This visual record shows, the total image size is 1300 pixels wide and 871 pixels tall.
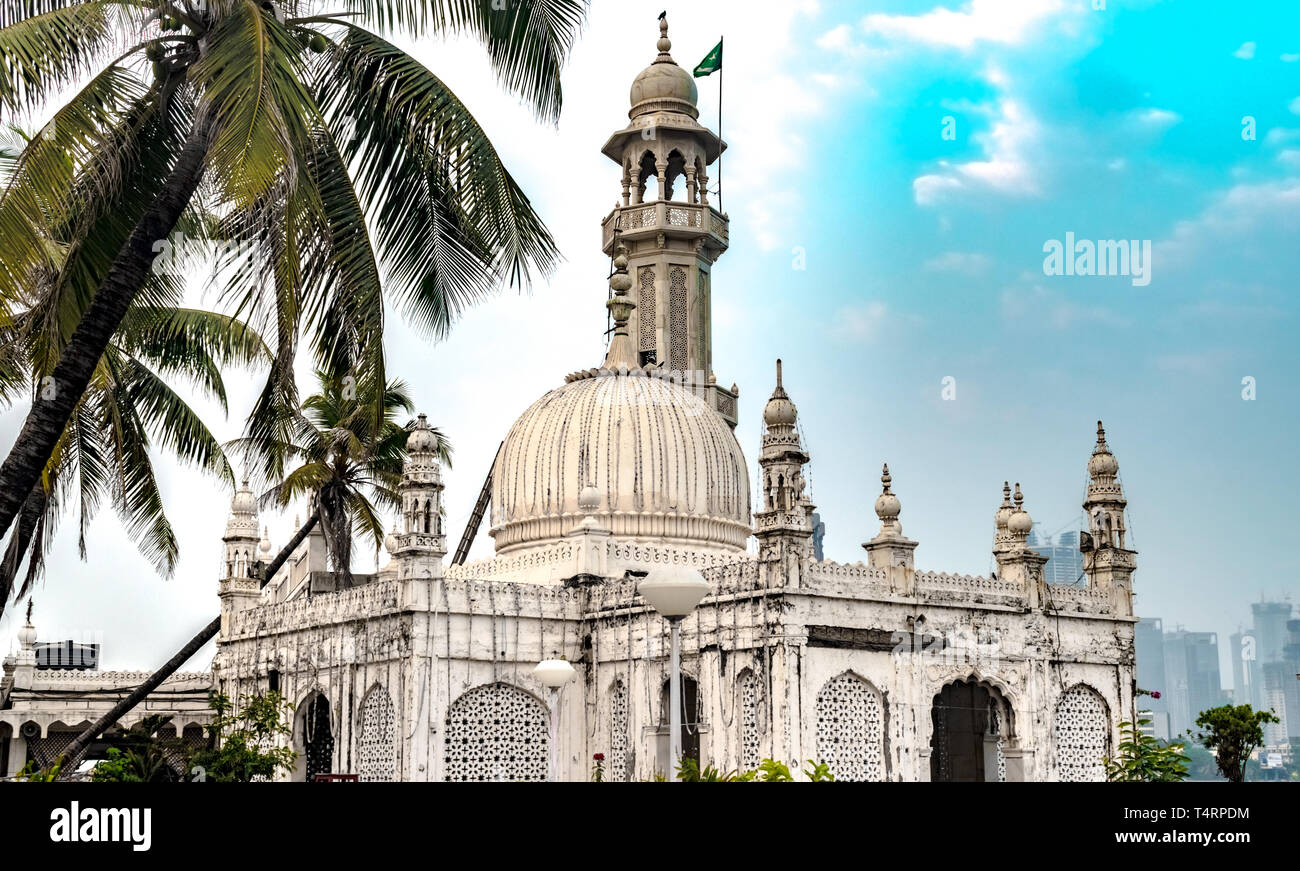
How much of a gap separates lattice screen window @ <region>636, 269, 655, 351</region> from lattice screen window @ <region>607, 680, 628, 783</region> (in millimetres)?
19080

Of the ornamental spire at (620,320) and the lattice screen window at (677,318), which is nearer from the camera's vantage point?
the ornamental spire at (620,320)

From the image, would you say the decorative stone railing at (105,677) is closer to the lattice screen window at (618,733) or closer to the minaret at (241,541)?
the minaret at (241,541)

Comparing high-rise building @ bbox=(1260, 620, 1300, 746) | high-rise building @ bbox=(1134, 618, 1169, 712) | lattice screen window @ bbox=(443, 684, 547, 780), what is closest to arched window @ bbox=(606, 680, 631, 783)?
lattice screen window @ bbox=(443, 684, 547, 780)

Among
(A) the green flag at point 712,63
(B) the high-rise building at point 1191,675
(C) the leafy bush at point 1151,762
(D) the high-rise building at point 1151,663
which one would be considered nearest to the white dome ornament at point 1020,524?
(C) the leafy bush at point 1151,762

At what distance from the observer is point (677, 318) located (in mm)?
49781

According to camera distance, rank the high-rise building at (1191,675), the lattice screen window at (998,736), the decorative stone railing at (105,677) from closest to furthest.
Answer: the lattice screen window at (998,736)
the decorative stone railing at (105,677)
the high-rise building at (1191,675)

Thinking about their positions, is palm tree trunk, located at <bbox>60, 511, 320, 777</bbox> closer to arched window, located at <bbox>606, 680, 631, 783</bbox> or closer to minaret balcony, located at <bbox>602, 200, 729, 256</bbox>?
arched window, located at <bbox>606, 680, 631, 783</bbox>

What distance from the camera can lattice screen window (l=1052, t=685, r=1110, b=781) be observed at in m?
32.3

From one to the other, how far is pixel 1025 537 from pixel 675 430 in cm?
806

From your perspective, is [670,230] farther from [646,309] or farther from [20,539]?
[20,539]

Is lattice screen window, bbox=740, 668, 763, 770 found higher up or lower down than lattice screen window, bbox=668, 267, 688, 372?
lower down

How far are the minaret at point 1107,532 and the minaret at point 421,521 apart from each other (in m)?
13.7

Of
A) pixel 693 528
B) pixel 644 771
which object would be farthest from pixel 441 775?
pixel 693 528
